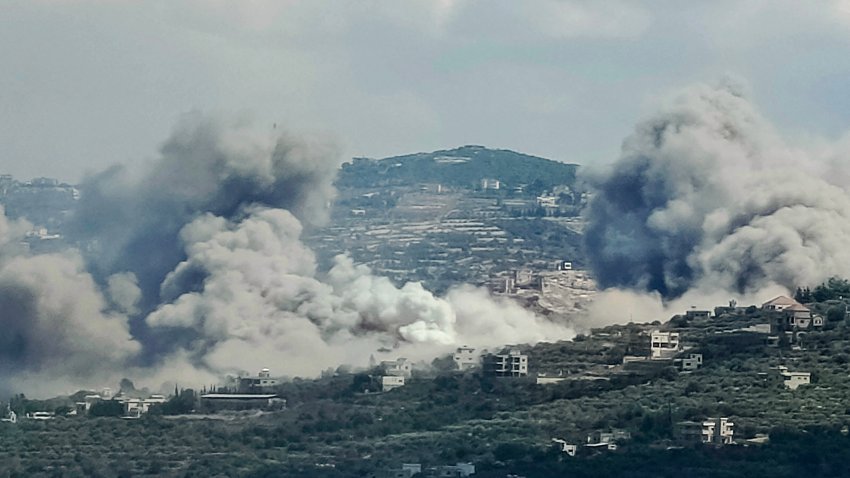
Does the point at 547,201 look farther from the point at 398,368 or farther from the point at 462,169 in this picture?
A: the point at 398,368

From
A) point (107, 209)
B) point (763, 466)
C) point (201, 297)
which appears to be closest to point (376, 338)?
point (201, 297)

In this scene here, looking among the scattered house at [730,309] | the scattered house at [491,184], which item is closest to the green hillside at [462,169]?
the scattered house at [491,184]

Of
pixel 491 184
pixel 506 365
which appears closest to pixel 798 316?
pixel 506 365

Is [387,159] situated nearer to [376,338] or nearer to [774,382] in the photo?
[376,338]

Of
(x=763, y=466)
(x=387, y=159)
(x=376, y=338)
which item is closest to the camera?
(x=763, y=466)

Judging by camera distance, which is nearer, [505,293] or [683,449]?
[683,449]

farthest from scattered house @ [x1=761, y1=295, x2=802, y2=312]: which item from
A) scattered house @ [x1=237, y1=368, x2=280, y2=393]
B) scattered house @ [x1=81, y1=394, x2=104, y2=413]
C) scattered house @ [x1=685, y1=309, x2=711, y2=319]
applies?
scattered house @ [x1=81, y1=394, x2=104, y2=413]

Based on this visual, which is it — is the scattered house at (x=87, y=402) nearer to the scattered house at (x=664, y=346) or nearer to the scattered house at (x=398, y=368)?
the scattered house at (x=398, y=368)
